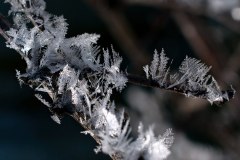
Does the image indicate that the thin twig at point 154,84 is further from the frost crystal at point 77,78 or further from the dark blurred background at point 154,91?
the dark blurred background at point 154,91

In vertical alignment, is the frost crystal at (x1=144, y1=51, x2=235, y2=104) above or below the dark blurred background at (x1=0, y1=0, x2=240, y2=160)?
below

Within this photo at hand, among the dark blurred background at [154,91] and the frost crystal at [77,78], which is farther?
the dark blurred background at [154,91]

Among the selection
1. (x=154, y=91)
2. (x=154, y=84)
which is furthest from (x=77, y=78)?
(x=154, y=91)

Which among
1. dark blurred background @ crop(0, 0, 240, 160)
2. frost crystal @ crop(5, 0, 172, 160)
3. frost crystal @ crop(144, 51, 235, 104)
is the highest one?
dark blurred background @ crop(0, 0, 240, 160)

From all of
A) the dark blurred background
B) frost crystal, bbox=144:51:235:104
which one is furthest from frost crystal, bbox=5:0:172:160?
the dark blurred background

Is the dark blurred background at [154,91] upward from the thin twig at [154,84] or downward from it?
upward

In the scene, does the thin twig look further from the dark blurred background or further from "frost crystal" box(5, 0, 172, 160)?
the dark blurred background

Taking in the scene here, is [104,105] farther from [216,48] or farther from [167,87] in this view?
[216,48]

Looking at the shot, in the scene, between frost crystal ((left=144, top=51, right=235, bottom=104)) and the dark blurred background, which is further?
the dark blurred background

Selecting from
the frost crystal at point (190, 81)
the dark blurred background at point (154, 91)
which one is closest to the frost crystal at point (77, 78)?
the frost crystal at point (190, 81)
